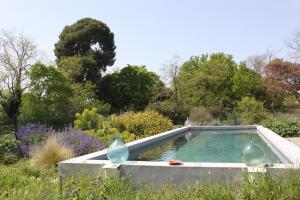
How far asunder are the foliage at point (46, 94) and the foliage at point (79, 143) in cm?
1211

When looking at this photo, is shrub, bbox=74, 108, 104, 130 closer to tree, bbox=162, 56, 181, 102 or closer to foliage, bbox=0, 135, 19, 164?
foliage, bbox=0, 135, 19, 164

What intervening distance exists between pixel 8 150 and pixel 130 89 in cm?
2247

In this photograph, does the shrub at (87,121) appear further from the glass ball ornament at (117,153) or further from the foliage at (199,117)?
the glass ball ornament at (117,153)

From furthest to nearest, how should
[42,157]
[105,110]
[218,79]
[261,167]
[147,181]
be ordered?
1. [218,79]
2. [105,110]
3. [42,157]
4. [147,181]
5. [261,167]

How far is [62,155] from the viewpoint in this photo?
641cm

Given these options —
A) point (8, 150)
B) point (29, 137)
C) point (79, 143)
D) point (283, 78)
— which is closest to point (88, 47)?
point (283, 78)

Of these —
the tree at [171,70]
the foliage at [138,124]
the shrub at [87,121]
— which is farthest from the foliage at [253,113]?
the tree at [171,70]

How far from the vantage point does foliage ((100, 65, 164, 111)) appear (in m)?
29.9

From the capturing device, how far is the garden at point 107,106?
3.90m

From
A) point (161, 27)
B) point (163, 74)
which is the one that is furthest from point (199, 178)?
point (163, 74)

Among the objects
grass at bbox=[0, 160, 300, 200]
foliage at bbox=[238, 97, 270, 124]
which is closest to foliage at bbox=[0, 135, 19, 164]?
grass at bbox=[0, 160, 300, 200]

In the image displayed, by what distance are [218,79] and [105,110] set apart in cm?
1018

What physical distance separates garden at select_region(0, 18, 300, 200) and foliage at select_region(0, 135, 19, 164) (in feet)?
0.07

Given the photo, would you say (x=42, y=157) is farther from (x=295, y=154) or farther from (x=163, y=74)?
(x=163, y=74)
